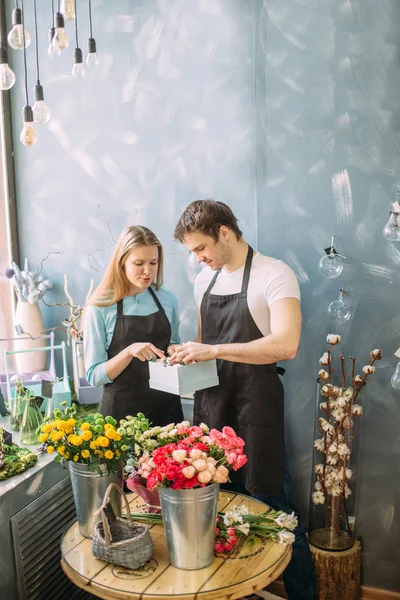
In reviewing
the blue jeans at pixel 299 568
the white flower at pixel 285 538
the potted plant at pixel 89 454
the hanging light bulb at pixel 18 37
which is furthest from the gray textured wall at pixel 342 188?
the hanging light bulb at pixel 18 37

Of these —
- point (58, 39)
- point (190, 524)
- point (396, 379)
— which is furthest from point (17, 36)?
point (396, 379)

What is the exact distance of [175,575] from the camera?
6.55ft

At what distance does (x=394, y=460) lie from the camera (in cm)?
302

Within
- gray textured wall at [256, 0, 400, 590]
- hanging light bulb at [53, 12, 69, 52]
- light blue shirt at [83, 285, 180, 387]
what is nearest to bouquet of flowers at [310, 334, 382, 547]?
gray textured wall at [256, 0, 400, 590]

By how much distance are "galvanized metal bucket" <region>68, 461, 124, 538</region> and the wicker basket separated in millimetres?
125

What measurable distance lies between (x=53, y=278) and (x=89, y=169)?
0.66 meters

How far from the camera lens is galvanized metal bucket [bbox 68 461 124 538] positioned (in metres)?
2.21

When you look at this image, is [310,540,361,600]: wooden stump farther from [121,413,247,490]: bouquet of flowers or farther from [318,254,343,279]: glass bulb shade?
[318,254,343,279]: glass bulb shade

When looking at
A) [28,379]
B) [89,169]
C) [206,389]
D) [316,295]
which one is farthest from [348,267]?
[28,379]

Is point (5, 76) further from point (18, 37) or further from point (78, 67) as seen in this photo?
point (78, 67)

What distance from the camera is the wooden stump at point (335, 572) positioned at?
2.92 metres

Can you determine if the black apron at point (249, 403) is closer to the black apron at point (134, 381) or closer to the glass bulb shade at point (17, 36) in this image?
the black apron at point (134, 381)

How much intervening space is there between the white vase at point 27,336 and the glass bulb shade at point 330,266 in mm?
1587

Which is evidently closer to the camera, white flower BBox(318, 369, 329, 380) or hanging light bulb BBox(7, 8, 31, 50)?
hanging light bulb BBox(7, 8, 31, 50)
